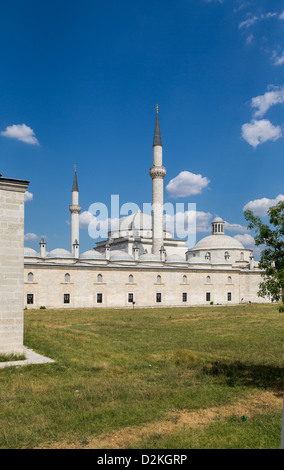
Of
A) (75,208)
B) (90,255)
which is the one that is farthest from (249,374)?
(75,208)

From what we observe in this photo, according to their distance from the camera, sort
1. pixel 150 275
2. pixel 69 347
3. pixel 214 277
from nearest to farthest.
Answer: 1. pixel 69 347
2. pixel 150 275
3. pixel 214 277

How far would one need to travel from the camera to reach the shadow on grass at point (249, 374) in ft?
29.5

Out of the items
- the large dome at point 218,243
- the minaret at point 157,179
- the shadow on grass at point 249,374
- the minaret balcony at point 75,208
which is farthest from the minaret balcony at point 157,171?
the shadow on grass at point 249,374

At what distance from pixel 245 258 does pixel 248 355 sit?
168 ft

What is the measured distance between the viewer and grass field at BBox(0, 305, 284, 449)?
19.0 ft

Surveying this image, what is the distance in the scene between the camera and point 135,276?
44.1 meters

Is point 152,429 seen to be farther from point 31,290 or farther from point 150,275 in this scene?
point 150,275

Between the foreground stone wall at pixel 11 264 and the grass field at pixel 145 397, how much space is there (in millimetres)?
1392

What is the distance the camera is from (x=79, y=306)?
41.1m

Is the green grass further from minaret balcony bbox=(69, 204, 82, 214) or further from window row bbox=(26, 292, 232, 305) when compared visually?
minaret balcony bbox=(69, 204, 82, 214)

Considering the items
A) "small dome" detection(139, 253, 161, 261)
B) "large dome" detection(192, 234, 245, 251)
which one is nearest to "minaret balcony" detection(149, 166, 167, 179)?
"small dome" detection(139, 253, 161, 261)

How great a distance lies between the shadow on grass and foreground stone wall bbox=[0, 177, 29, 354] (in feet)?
19.0

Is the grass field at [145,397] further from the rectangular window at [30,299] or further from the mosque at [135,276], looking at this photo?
the mosque at [135,276]
